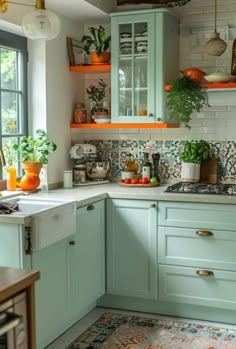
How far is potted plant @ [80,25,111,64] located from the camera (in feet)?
14.1

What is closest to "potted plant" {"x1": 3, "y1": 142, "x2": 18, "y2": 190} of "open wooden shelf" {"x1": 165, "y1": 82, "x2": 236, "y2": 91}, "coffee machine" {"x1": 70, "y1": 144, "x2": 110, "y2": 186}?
"coffee machine" {"x1": 70, "y1": 144, "x2": 110, "y2": 186}

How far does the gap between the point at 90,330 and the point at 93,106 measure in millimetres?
1870

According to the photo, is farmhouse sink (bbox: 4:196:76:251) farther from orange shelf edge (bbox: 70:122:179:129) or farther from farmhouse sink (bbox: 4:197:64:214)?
orange shelf edge (bbox: 70:122:179:129)

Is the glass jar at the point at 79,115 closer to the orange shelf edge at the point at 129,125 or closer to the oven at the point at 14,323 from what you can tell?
the orange shelf edge at the point at 129,125

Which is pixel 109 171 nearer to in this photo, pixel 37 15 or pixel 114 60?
pixel 114 60

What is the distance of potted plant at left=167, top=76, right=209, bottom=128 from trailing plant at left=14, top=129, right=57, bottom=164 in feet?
3.08

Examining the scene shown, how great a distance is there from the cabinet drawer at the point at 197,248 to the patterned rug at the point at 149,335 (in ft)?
1.42

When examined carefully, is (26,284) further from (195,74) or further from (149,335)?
(195,74)

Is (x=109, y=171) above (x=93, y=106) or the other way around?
the other way around

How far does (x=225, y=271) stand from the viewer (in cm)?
365

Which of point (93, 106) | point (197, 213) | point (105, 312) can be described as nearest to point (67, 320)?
point (105, 312)

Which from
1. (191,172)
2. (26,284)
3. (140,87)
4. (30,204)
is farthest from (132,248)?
(26,284)

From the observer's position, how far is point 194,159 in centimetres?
417

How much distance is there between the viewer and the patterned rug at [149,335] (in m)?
3.40
